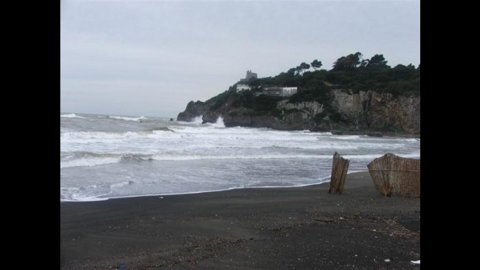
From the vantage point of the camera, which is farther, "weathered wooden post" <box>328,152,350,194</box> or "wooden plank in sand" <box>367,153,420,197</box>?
"weathered wooden post" <box>328,152,350,194</box>

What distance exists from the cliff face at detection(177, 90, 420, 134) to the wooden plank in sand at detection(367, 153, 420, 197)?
193 ft

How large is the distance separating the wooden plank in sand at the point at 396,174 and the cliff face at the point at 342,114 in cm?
5882

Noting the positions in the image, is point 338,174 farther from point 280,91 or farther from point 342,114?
point 280,91

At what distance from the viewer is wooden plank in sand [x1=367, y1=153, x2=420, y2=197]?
36.9ft

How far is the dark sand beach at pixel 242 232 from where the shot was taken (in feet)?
19.6

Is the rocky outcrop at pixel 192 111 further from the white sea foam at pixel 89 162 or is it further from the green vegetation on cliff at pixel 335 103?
the white sea foam at pixel 89 162

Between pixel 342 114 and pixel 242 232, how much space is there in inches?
2878

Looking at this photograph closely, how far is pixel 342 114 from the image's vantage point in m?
78.6

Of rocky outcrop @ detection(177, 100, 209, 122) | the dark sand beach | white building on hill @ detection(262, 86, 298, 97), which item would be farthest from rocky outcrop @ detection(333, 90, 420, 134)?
the dark sand beach

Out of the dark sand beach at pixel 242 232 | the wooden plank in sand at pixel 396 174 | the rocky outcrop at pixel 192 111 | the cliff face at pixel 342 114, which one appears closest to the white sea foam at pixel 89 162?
the dark sand beach at pixel 242 232

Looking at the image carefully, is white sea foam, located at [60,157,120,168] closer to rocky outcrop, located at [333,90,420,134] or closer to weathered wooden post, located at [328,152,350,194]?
weathered wooden post, located at [328,152,350,194]

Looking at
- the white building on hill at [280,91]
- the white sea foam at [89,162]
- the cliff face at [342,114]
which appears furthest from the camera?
the white building on hill at [280,91]
